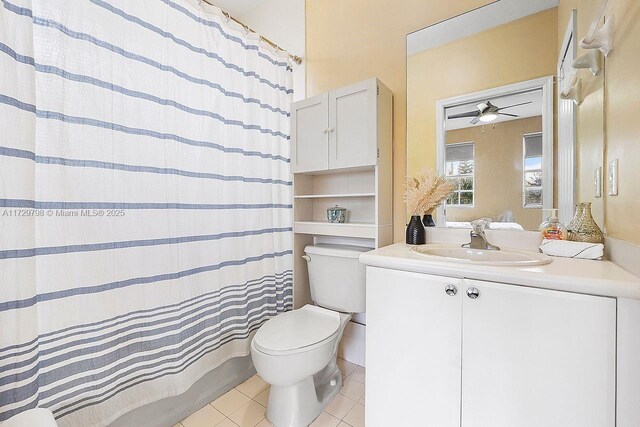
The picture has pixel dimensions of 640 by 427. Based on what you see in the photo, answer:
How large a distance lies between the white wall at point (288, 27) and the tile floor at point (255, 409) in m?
1.97

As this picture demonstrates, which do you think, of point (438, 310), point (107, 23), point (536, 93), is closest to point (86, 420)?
point (438, 310)

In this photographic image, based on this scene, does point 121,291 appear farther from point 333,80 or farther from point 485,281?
point 333,80

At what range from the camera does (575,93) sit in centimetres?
117

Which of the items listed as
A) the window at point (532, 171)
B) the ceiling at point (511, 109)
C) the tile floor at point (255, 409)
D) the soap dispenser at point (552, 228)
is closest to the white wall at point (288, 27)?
the ceiling at point (511, 109)

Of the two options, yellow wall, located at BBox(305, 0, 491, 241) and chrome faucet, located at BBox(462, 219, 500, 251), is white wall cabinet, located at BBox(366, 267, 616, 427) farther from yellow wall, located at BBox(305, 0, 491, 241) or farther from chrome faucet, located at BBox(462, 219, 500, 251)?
yellow wall, located at BBox(305, 0, 491, 241)

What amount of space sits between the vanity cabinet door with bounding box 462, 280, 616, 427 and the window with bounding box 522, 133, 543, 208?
A: 652 millimetres

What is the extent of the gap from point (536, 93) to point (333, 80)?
1181mm

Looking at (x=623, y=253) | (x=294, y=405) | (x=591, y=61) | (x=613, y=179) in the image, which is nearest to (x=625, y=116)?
(x=613, y=179)

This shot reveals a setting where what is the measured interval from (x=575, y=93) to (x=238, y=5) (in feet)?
7.84

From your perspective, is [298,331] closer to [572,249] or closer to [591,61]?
[572,249]

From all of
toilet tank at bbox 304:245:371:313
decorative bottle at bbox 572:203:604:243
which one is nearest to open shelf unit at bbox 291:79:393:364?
toilet tank at bbox 304:245:371:313

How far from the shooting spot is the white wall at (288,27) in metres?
2.08

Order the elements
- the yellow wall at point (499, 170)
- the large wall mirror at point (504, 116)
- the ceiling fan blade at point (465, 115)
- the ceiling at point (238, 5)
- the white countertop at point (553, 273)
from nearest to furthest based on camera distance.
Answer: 1. the white countertop at point (553, 273)
2. the large wall mirror at point (504, 116)
3. the yellow wall at point (499, 170)
4. the ceiling fan blade at point (465, 115)
5. the ceiling at point (238, 5)

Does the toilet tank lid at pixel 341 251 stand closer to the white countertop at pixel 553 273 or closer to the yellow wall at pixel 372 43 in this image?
→ the yellow wall at pixel 372 43
